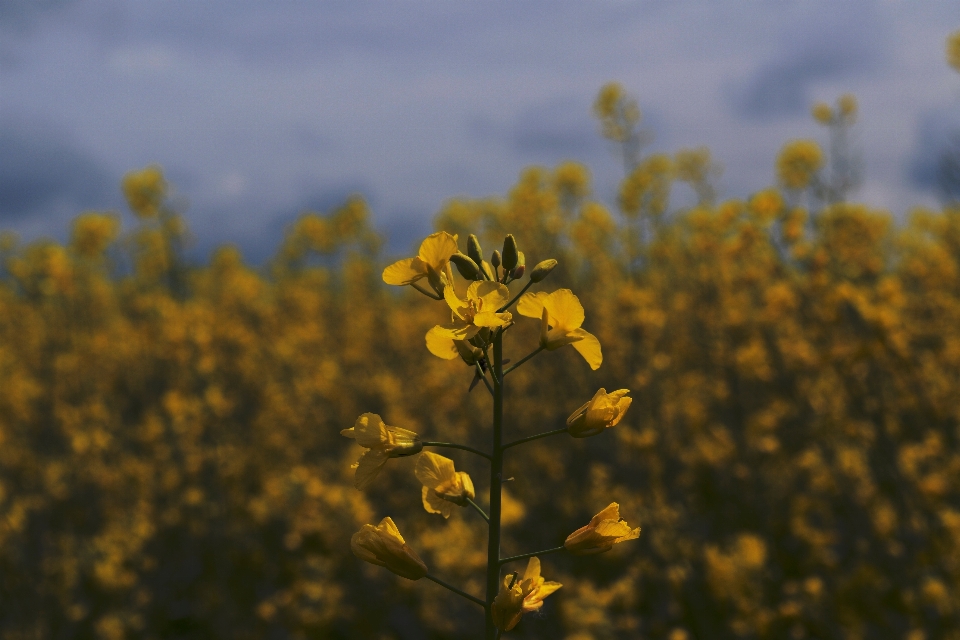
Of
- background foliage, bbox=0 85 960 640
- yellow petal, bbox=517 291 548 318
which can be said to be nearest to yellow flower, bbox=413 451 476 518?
yellow petal, bbox=517 291 548 318

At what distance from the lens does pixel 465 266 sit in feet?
4.89

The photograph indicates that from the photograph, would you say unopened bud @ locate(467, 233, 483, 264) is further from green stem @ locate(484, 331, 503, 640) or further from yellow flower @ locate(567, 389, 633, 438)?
yellow flower @ locate(567, 389, 633, 438)

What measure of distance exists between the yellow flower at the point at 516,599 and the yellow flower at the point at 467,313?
1.52ft

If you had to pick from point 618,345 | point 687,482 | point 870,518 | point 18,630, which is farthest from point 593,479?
point 18,630

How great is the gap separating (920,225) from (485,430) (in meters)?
13.4

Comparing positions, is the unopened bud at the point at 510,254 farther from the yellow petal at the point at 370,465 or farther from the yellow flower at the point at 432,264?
the yellow petal at the point at 370,465

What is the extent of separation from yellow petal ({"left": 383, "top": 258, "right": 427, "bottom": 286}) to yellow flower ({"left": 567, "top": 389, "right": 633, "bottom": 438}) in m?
0.45

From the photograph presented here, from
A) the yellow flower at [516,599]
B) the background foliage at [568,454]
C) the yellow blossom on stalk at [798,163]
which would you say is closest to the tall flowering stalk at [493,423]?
the yellow flower at [516,599]

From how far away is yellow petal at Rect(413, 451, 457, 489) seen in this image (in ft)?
4.88

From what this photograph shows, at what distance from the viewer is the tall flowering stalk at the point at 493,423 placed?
1348mm

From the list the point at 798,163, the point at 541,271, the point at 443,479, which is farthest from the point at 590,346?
the point at 798,163

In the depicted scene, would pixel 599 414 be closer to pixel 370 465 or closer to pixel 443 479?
pixel 443 479

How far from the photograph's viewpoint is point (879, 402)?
441cm

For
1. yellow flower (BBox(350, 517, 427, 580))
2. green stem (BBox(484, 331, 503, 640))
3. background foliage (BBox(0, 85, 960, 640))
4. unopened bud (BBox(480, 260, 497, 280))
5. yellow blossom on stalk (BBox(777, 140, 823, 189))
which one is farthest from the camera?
yellow blossom on stalk (BBox(777, 140, 823, 189))
